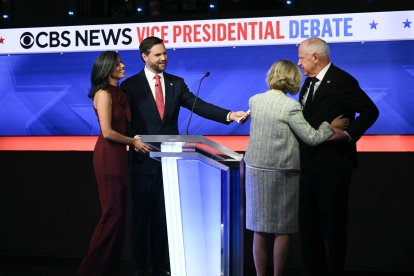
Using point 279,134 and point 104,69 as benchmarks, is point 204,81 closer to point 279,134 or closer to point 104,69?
point 104,69

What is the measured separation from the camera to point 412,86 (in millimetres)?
5152

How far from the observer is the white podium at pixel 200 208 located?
3.01 metres

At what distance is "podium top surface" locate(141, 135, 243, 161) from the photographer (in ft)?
9.51

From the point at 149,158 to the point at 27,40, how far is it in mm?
2175

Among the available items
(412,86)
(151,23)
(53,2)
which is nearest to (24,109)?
(53,2)

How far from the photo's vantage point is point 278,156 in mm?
3555

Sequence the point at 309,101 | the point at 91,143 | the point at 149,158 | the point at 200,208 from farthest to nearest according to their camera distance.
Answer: the point at 91,143
the point at 149,158
the point at 309,101
the point at 200,208

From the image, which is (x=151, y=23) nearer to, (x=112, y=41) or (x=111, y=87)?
(x=112, y=41)

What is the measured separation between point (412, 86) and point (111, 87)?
2.40 metres

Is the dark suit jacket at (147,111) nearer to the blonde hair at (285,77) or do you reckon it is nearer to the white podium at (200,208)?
the blonde hair at (285,77)

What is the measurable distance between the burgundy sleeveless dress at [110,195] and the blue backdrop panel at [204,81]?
→ 1519 mm

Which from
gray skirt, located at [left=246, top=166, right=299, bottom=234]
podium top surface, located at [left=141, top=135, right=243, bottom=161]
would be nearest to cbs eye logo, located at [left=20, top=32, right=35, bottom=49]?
gray skirt, located at [left=246, top=166, right=299, bottom=234]

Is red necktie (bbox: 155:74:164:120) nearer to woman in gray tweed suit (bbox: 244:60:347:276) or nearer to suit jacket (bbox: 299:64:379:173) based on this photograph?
woman in gray tweed suit (bbox: 244:60:347:276)

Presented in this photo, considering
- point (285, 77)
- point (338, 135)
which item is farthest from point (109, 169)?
point (338, 135)
